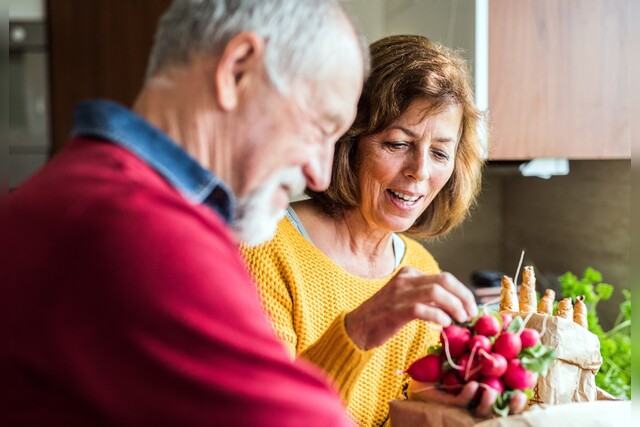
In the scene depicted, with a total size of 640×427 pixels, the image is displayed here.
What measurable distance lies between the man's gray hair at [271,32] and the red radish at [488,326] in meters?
0.48

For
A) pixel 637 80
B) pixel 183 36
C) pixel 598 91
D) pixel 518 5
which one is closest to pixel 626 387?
pixel 598 91

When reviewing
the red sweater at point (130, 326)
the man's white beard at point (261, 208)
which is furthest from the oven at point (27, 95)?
the red sweater at point (130, 326)

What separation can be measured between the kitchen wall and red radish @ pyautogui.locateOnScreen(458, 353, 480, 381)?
1271 millimetres

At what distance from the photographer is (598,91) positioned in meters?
2.16

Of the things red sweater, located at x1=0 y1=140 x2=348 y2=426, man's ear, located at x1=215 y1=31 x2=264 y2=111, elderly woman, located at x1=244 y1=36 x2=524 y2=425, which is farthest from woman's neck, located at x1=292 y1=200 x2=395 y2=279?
red sweater, located at x1=0 y1=140 x2=348 y2=426

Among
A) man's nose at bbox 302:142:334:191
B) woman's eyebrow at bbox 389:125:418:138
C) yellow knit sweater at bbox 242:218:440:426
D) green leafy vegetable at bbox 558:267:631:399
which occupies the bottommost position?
green leafy vegetable at bbox 558:267:631:399

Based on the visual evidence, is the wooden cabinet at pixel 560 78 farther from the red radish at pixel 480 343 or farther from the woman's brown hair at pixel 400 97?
the red radish at pixel 480 343

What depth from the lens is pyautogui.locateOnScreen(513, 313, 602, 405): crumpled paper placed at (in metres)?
1.15

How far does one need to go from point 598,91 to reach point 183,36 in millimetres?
1645

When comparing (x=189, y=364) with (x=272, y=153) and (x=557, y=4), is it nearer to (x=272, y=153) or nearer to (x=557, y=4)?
(x=272, y=153)

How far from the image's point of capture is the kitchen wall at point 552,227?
239cm

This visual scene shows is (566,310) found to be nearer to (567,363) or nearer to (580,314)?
(580,314)

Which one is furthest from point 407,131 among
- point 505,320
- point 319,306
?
point 505,320

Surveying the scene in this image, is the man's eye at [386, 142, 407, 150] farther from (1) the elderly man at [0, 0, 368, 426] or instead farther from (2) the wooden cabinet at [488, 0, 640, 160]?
(1) the elderly man at [0, 0, 368, 426]
